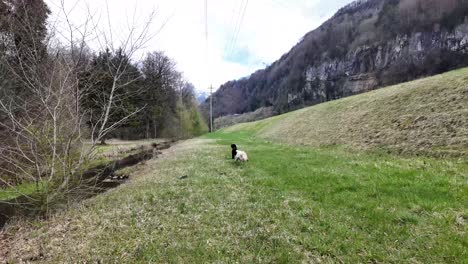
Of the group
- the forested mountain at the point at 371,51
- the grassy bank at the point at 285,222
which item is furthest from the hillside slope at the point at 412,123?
the forested mountain at the point at 371,51

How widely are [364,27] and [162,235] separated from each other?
173 meters

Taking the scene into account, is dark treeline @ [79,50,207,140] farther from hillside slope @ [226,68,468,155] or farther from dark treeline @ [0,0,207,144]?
hillside slope @ [226,68,468,155]

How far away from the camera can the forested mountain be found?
329 ft

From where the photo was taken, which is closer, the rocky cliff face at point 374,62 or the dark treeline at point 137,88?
the dark treeline at point 137,88

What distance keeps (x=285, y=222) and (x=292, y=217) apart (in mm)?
343

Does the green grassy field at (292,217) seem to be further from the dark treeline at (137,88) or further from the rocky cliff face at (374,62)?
the rocky cliff face at (374,62)

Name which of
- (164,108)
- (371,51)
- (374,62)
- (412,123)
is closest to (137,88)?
(412,123)

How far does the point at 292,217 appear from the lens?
7.04 m

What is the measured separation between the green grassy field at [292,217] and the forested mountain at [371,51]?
336 ft

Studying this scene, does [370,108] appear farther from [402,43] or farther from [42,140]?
[402,43]

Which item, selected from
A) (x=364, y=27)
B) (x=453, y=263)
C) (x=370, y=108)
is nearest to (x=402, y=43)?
(x=364, y=27)

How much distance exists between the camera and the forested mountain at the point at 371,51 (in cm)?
10038

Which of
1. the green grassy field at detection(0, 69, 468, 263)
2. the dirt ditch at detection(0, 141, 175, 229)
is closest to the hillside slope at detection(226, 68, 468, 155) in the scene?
the green grassy field at detection(0, 69, 468, 263)

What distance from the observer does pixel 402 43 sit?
401 feet
